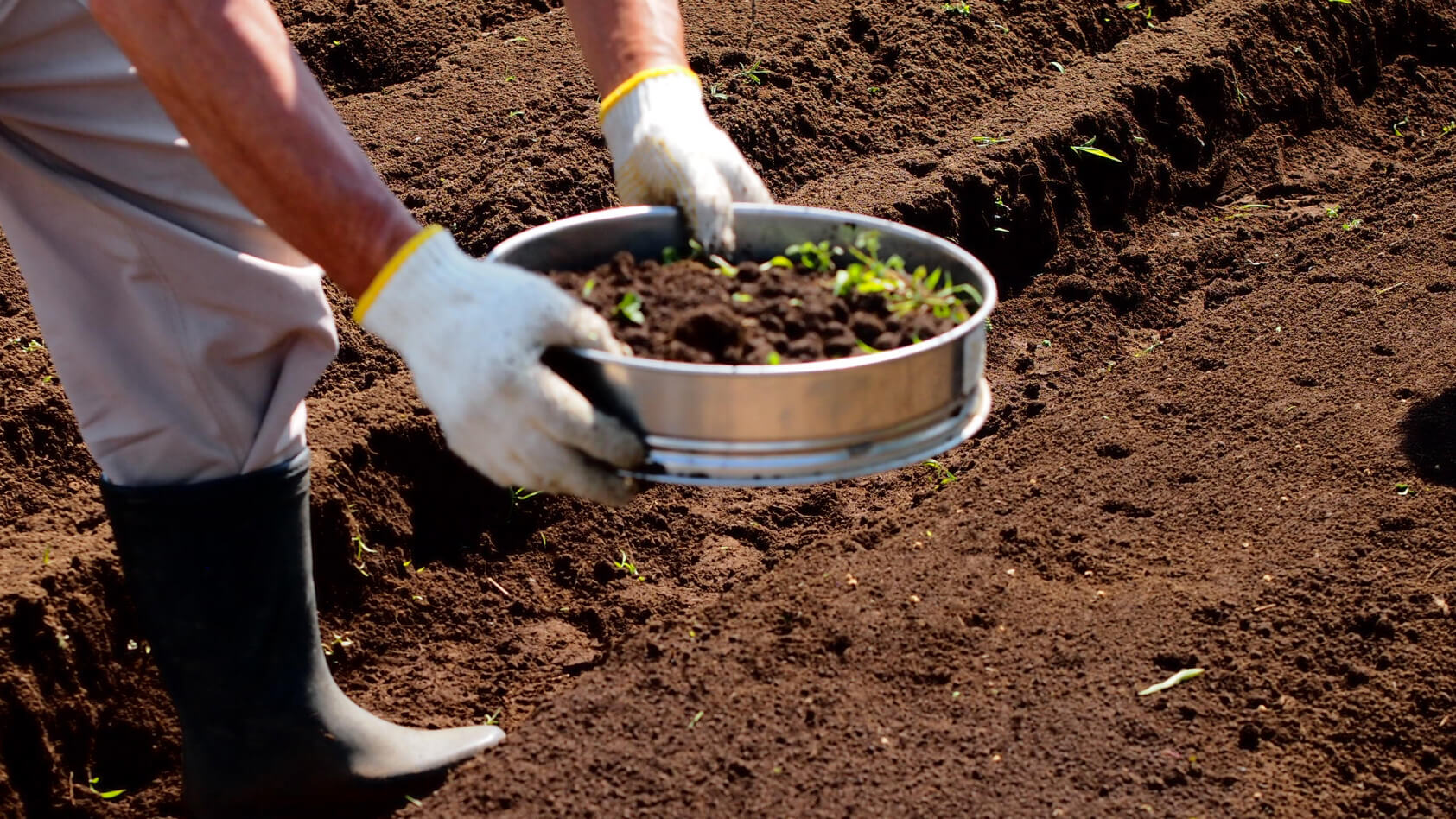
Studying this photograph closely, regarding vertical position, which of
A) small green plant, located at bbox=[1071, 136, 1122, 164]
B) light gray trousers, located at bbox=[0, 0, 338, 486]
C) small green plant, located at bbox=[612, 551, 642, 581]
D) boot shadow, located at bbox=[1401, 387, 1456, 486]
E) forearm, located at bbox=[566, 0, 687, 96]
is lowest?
small green plant, located at bbox=[612, 551, 642, 581]

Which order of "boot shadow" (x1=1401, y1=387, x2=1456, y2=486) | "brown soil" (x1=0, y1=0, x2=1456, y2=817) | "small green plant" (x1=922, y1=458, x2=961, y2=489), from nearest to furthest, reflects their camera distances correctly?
"brown soil" (x1=0, y1=0, x2=1456, y2=817)
"boot shadow" (x1=1401, y1=387, x2=1456, y2=486)
"small green plant" (x1=922, y1=458, x2=961, y2=489)

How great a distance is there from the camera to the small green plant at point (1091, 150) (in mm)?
4551

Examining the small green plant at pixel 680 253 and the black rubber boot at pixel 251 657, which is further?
the black rubber boot at pixel 251 657

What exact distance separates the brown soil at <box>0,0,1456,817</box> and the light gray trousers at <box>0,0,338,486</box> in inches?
24.8

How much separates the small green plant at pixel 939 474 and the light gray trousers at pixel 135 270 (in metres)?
1.78

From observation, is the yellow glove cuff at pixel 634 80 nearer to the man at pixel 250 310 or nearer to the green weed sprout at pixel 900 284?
the man at pixel 250 310

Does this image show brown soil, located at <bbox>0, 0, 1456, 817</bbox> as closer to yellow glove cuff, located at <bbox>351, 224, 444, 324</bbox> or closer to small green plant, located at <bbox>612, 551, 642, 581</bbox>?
small green plant, located at <bbox>612, 551, 642, 581</bbox>

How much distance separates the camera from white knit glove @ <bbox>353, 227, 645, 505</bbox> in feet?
5.35

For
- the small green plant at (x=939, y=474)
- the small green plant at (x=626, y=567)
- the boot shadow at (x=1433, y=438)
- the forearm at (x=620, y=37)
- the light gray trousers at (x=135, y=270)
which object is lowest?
the small green plant at (x=626, y=567)

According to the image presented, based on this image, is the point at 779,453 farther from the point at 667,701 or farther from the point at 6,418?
the point at 6,418

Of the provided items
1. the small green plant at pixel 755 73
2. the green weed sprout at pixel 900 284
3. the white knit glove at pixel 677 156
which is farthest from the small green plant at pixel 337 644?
the small green plant at pixel 755 73

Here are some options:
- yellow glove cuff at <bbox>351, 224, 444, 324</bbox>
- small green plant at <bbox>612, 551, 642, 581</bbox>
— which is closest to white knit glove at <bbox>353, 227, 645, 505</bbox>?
yellow glove cuff at <bbox>351, 224, 444, 324</bbox>

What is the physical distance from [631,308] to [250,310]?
2.81 ft

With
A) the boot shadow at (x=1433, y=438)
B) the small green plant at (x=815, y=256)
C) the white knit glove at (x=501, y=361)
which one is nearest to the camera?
the white knit glove at (x=501, y=361)
